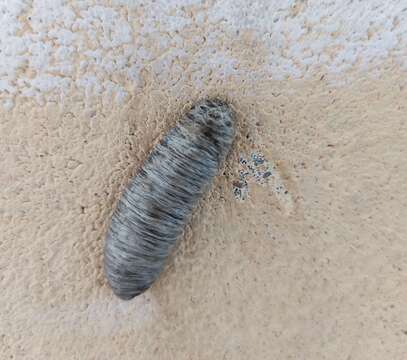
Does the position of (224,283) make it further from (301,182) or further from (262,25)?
(262,25)

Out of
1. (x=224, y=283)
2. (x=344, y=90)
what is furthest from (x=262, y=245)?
(x=344, y=90)
